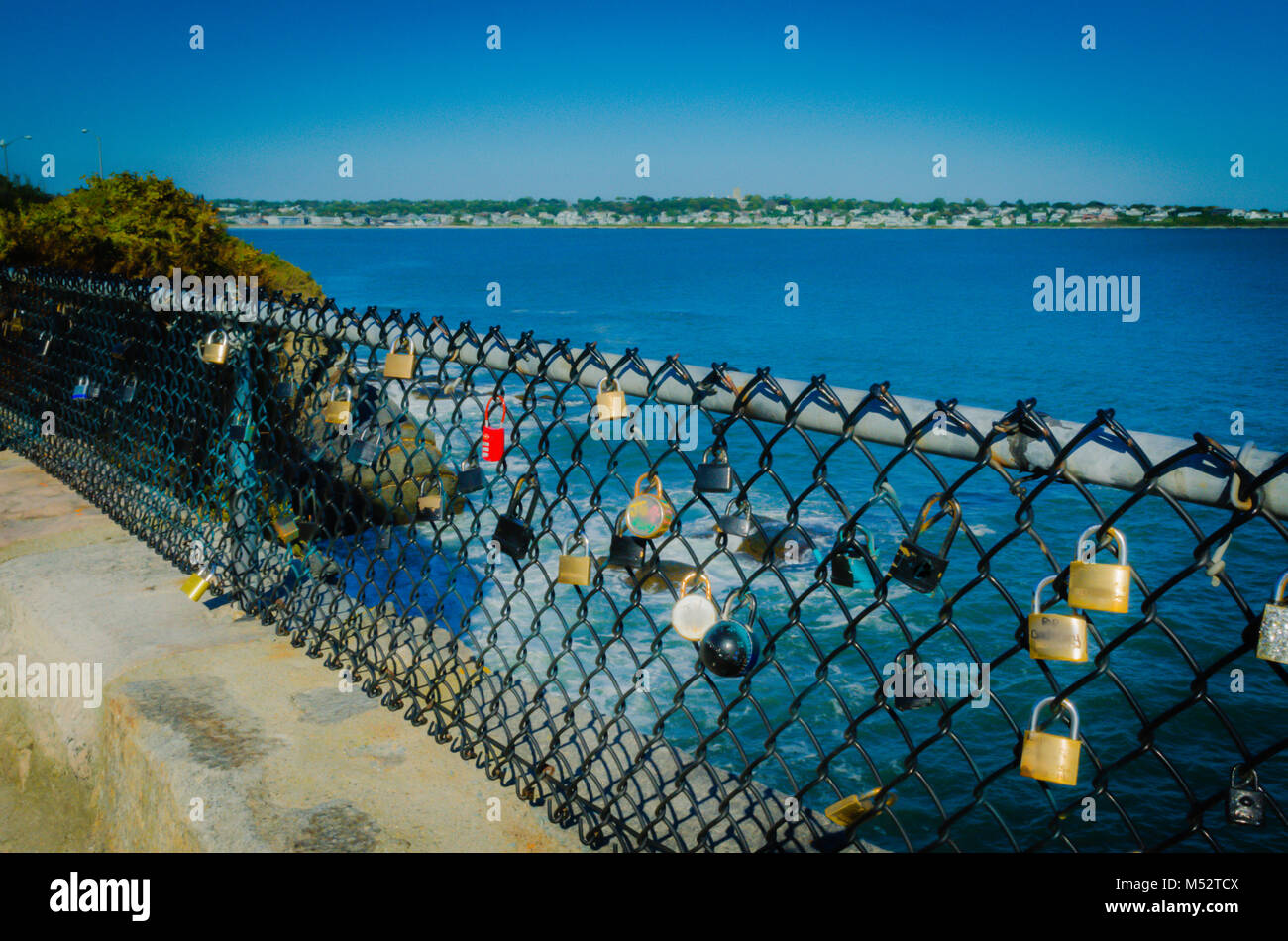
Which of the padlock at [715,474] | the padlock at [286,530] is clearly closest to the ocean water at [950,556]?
the padlock at [715,474]

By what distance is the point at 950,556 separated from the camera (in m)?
20.6

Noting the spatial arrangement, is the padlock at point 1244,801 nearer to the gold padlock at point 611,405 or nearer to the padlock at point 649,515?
the padlock at point 649,515

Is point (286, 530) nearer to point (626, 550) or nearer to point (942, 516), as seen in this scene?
point (626, 550)

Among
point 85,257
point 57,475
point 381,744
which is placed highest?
point 85,257

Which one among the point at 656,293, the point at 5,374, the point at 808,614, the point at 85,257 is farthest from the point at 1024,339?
the point at 5,374

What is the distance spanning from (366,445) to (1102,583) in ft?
8.39

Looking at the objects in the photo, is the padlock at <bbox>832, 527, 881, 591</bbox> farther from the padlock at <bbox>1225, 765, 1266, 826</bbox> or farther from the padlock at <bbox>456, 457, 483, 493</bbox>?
the padlock at <bbox>456, 457, 483, 493</bbox>

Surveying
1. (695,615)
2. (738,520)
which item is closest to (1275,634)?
(738,520)

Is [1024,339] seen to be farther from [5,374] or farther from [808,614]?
[5,374]

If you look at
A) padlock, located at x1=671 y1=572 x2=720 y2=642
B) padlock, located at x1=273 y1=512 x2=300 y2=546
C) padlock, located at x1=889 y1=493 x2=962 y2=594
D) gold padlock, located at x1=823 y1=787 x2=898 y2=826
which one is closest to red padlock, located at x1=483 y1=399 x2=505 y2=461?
padlock, located at x1=671 y1=572 x2=720 y2=642

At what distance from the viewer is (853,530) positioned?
2.00 m

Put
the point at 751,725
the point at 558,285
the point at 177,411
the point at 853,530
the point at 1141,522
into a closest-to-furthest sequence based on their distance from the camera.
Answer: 1. the point at 853,530
2. the point at 177,411
3. the point at 751,725
4. the point at 1141,522
5. the point at 558,285
